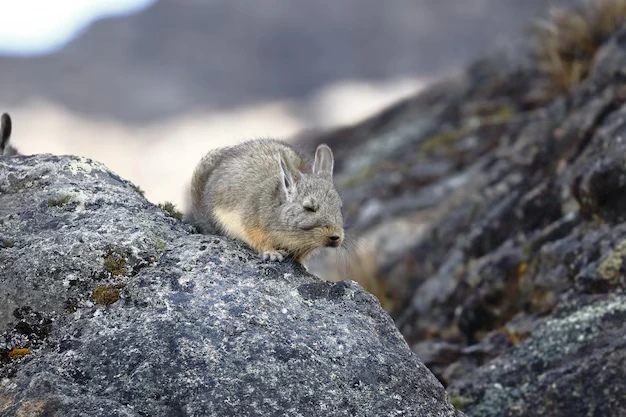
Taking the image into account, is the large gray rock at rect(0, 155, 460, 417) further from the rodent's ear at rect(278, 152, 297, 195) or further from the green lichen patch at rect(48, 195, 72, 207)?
the rodent's ear at rect(278, 152, 297, 195)

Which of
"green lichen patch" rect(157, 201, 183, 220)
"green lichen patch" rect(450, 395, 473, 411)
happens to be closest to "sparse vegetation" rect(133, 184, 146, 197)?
"green lichen patch" rect(157, 201, 183, 220)

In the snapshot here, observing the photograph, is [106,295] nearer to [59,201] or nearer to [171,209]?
[59,201]

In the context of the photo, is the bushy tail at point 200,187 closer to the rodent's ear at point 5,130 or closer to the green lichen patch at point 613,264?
the rodent's ear at point 5,130

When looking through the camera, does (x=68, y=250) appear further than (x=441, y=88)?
No

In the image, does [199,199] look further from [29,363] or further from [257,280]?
[29,363]

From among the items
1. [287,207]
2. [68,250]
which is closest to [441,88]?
[287,207]

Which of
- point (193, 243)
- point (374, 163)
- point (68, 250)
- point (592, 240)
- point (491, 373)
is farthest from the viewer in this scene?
point (374, 163)

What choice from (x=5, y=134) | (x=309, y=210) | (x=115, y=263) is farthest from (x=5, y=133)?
(x=309, y=210)
